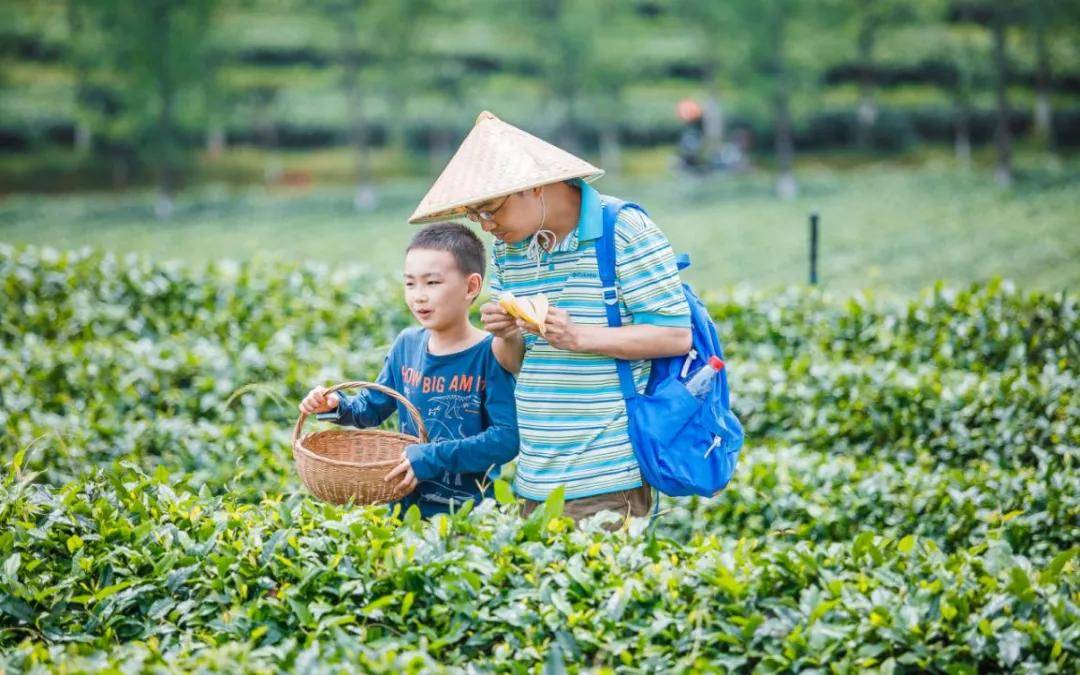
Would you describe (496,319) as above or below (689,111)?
below

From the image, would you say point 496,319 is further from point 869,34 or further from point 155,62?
point 869,34

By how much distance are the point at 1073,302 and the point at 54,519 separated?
5.49m

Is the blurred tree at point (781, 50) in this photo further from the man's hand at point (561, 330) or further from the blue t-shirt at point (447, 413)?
the man's hand at point (561, 330)

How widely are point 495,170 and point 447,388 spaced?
0.77 metres

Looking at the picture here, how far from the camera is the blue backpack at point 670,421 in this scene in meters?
3.05

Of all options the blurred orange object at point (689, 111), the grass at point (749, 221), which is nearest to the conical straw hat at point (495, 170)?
the grass at point (749, 221)

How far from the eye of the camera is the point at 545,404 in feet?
10.3

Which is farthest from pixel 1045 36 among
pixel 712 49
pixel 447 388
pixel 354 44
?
pixel 447 388

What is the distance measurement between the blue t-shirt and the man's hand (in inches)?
16.0

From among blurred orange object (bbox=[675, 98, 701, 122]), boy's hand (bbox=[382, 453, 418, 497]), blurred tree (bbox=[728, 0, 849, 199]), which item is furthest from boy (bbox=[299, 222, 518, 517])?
blurred orange object (bbox=[675, 98, 701, 122])

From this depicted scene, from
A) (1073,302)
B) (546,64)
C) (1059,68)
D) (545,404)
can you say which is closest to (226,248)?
(546,64)

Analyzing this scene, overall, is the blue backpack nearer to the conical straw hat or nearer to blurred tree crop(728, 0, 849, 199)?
the conical straw hat

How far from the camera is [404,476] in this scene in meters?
3.24

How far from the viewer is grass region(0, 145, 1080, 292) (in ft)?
48.8
